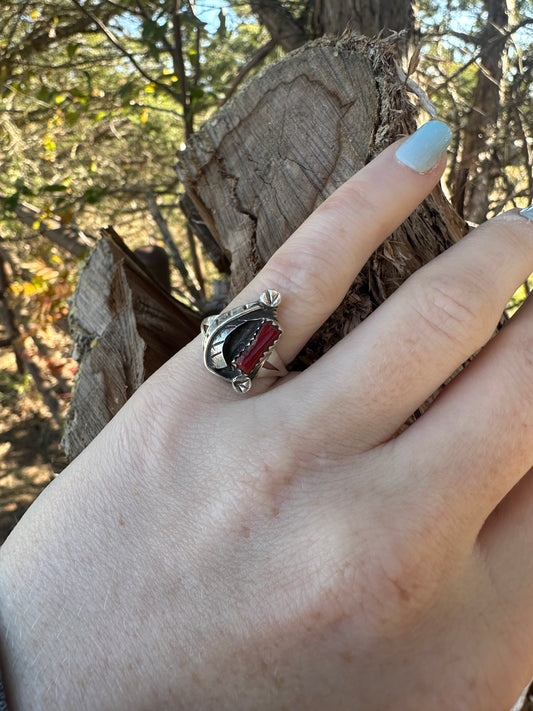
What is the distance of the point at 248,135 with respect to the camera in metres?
1.00

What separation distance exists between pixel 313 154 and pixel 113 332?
0.54 metres

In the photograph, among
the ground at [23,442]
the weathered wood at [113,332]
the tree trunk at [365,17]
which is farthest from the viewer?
the ground at [23,442]

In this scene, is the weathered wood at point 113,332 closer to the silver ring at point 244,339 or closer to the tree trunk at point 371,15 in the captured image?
the silver ring at point 244,339

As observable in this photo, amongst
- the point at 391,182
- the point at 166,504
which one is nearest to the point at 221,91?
the point at 391,182

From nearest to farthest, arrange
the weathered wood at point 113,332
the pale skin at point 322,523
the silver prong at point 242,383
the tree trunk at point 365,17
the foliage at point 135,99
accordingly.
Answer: the pale skin at point 322,523 < the silver prong at point 242,383 < the weathered wood at point 113,332 < the tree trunk at point 365,17 < the foliage at point 135,99

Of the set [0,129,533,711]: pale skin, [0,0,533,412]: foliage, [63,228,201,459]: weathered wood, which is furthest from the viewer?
[0,0,533,412]: foliage

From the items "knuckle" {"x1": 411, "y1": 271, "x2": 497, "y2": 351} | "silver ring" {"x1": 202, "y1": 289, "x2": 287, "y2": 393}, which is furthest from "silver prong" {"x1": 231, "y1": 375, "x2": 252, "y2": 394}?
"knuckle" {"x1": 411, "y1": 271, "x2": 497, "y2": 351}

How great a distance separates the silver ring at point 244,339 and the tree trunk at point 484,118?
6.39ft

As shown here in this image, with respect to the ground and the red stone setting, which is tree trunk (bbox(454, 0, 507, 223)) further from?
the ground

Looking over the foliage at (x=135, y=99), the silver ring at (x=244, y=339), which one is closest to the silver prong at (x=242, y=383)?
the silver ring at (x=244, y=339)

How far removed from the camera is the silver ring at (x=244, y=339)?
80 cm

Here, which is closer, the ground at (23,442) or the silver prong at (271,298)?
the silver prong at (271,298)

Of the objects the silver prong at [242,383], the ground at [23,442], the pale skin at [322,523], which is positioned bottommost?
the ground at [23,442]

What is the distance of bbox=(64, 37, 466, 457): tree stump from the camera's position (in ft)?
2.91
